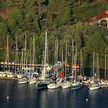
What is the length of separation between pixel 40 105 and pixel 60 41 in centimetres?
4167

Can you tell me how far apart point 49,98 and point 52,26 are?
51840mm

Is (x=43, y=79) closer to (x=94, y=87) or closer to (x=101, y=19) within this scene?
(x=94, y=87)

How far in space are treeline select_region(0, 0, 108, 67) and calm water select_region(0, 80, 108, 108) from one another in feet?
66.4

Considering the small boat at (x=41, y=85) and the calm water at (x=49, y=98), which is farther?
the small boat at (x=41, y=85)

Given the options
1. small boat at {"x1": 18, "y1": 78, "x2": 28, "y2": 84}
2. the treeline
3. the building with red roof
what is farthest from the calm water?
the building with red roof

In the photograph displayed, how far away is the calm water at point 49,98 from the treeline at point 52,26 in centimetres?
2023

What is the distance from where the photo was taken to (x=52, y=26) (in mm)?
150125

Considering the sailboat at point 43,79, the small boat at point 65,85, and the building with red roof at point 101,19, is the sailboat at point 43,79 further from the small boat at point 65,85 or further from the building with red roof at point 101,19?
the building with red roof at point 101,19

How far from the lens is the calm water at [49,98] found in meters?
94.6

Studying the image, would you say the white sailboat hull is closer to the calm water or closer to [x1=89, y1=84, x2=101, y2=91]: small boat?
the calm water

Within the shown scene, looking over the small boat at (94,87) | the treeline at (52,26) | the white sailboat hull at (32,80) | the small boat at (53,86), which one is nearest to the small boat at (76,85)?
the small boat at (94,87)

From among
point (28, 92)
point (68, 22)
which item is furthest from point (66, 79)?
point (68, 22)

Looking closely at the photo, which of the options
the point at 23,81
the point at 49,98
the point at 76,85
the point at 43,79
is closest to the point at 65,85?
the point at 76,85

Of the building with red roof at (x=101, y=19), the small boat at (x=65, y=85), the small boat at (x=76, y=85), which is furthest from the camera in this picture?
the building with red roof at (x=101, y=19)
